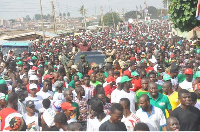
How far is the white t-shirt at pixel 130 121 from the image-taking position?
5.55 meters

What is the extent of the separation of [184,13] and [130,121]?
9628 millimetres

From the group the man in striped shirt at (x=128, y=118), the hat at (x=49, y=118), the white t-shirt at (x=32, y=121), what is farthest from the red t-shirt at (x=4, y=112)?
the man in striped shirt at (x=128, y=118)

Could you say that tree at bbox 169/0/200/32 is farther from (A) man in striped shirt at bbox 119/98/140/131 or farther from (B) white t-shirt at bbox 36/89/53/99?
(A) man in striped shirt at bbox 119/98/140/131

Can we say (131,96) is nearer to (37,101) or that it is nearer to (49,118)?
(37,101)

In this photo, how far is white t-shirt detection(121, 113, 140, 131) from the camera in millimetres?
5551

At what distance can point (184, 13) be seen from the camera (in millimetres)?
14305

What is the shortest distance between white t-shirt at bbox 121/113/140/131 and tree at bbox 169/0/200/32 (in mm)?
9349

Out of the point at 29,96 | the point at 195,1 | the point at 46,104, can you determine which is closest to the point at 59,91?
the point at 29,96

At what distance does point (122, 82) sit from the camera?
7.28 m

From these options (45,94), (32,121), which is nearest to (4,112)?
(32,121)

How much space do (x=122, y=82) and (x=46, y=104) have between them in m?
1.69

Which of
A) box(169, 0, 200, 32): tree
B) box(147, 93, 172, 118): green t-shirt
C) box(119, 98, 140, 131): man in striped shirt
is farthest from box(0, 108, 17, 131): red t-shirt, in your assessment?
box(169, 0, 200, 32): tree

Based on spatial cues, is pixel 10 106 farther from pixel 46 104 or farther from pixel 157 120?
pixel 157 120

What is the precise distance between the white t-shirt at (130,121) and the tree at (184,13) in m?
9.35
